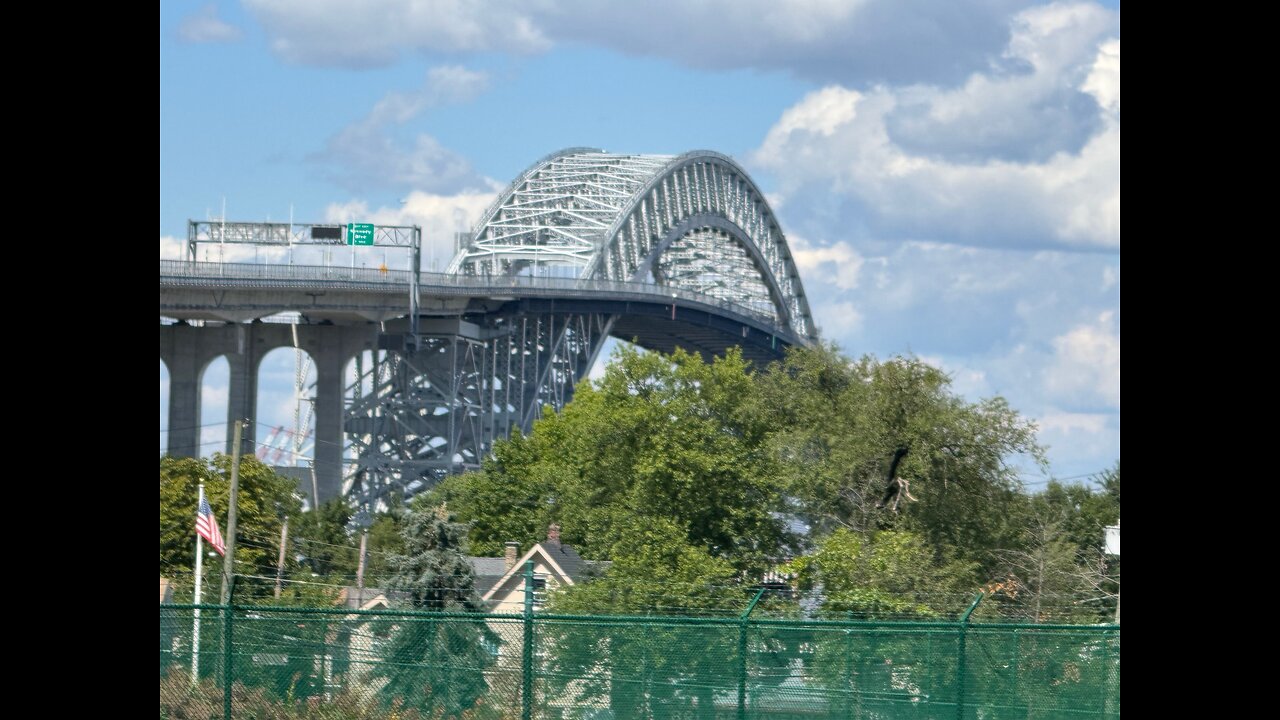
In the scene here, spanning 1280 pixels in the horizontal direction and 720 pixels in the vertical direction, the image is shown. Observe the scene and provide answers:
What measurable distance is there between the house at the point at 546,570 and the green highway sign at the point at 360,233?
3230 centimetres

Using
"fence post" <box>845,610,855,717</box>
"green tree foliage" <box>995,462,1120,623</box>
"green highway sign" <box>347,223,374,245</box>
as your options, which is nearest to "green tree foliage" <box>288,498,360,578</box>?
"green highway sign" <box>347,223,374,245</box>

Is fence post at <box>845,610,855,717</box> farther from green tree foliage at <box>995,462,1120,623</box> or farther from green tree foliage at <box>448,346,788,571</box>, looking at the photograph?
green tree foliage at <box>448,346,788,571</box>

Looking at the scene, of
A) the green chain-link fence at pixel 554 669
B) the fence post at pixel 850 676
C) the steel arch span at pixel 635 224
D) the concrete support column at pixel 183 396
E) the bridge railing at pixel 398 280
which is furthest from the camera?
the steel arch span at pixel 635 224

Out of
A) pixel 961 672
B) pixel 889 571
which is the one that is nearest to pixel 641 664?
pixel 961 672

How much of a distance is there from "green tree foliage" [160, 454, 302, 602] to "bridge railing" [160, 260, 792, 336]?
37.5 feet

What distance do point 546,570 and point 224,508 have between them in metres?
17.3

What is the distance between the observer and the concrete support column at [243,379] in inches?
3132

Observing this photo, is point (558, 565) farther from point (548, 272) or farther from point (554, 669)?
point (548, 272)

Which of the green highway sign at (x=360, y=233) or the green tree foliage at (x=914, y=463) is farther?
the green highway sign at (x=360, y=233)

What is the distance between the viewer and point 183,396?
79125 millimetres

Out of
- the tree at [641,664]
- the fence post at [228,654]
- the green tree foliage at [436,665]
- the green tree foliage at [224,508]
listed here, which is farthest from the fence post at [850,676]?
the green tree foliage at [224,508]

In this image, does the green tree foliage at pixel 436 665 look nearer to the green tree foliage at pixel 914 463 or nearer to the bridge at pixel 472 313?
the green tree foliage at pixel 914 463
